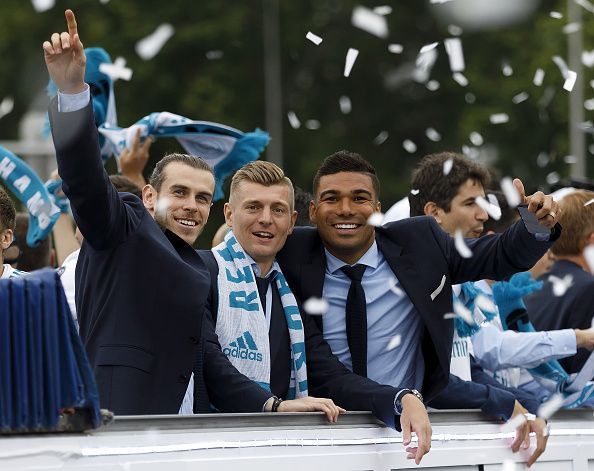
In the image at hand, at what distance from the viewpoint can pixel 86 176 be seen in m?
5.30

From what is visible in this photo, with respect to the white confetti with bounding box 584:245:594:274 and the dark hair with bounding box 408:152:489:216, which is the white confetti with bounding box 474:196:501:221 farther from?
the white confetti with bounding box 584:245:594:274

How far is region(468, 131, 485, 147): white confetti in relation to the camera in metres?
28.6

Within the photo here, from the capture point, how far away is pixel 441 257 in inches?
251

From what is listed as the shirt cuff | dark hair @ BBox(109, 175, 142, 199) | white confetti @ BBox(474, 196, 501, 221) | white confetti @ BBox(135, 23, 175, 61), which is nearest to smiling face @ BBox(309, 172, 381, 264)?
white confetti @ BBox(474, 196, 501, 221)

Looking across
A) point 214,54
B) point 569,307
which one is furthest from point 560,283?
point 214,54

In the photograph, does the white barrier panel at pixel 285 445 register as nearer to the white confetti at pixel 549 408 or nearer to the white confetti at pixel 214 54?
the white confetti at pixel 549 408

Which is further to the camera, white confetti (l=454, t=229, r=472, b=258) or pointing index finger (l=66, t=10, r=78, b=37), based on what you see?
white confetti (l=454, t=229, r=472, b=258)

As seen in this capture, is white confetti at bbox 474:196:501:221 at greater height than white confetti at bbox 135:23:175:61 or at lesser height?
lesser

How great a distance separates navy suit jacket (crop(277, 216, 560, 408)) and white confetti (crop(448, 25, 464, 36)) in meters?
25.5

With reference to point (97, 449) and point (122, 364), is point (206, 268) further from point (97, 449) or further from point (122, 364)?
point (97, 449)

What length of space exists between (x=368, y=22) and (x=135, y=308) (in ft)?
94.0

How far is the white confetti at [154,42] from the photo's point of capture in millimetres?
28138

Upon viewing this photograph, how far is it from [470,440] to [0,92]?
26.1 m

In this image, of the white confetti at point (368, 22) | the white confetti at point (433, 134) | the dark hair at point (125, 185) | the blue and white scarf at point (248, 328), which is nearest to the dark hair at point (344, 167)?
the blue and white scarf at point (248, 328)
